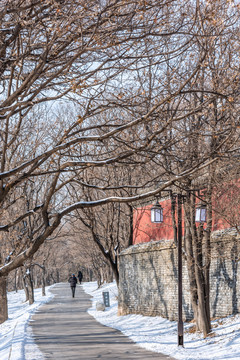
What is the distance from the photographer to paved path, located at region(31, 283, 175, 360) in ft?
42.0

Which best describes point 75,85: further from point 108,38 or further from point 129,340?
point 129,340

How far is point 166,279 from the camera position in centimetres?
1928

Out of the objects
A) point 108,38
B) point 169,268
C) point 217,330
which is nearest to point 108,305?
point 169,268

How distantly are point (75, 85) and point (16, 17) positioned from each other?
4.61ft

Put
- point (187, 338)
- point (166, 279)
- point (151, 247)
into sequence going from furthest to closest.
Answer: point (151, 247) → point (166, 279) → point (187, 338)

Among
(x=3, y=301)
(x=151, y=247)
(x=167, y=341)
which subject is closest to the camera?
(x=167, y=341)

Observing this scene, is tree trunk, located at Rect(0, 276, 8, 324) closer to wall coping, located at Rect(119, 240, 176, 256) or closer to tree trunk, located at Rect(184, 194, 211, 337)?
wall coping, located at Rect(119, 240, 176, 256)

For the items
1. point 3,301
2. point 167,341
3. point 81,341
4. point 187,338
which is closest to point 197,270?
point 187,338

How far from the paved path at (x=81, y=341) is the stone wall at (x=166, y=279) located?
2.12 metres

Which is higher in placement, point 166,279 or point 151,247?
point 151,247

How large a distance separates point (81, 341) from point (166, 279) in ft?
16.1

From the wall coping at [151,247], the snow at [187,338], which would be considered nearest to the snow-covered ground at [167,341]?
the snow at [187,338]

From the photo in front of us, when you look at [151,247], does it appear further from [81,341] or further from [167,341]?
[167,341]

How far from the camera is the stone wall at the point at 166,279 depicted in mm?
15156
